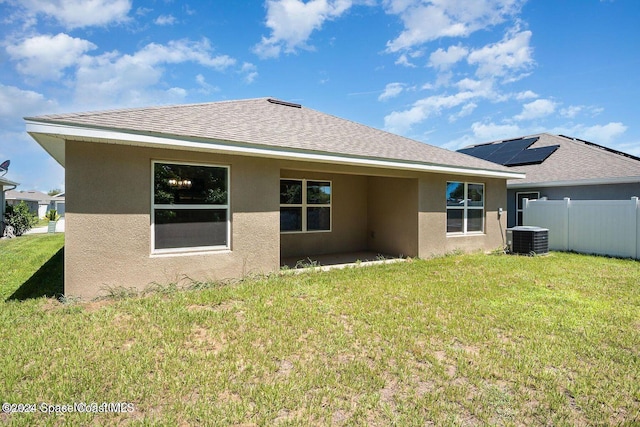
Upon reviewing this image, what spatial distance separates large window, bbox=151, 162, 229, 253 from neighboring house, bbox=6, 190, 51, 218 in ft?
128

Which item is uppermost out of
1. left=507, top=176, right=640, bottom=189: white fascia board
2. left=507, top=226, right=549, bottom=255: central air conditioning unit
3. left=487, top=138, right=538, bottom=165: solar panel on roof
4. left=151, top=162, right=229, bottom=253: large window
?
left=487, top=138, right=538, bottom=165: solar panel on roof

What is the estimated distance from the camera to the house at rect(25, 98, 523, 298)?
5.32m

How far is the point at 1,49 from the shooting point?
11320mm

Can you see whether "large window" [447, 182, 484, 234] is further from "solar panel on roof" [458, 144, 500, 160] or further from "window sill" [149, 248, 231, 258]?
"solar panel on roof" [458, 144, 500, 160]

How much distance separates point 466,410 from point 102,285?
587cm

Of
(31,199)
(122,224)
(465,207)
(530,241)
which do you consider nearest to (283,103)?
(122,224)

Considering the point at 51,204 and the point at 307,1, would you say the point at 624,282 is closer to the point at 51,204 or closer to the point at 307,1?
the point at 307,1

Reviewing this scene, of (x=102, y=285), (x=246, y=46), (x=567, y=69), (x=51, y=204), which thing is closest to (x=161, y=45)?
(x=246, y=46)

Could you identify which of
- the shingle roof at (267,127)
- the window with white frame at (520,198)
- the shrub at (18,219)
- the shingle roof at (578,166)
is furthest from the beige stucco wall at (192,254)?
the shrub at (18,219)

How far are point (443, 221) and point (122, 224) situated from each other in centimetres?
875

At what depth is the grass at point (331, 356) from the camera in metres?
2.71

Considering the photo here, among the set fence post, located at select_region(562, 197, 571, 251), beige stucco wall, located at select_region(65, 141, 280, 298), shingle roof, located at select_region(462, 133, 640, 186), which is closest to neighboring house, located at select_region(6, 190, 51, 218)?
beige stucco wall, located at select_region(65, 141, 280, 298)

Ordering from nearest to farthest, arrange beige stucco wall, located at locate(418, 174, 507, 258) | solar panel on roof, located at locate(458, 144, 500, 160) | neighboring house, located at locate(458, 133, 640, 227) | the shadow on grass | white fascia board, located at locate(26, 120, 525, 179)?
white fascia board, located at locate(26, 120, 525, 179)
the shadow on grass
beige stucco wall, located at locate(418, 174, 507, 258)
neighboring house, located at locate(458, 133, 640, 227)
solar panel on roof, located at locate(458, 144, 500, 160)

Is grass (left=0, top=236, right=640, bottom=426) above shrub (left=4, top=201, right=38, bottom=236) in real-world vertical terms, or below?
below
